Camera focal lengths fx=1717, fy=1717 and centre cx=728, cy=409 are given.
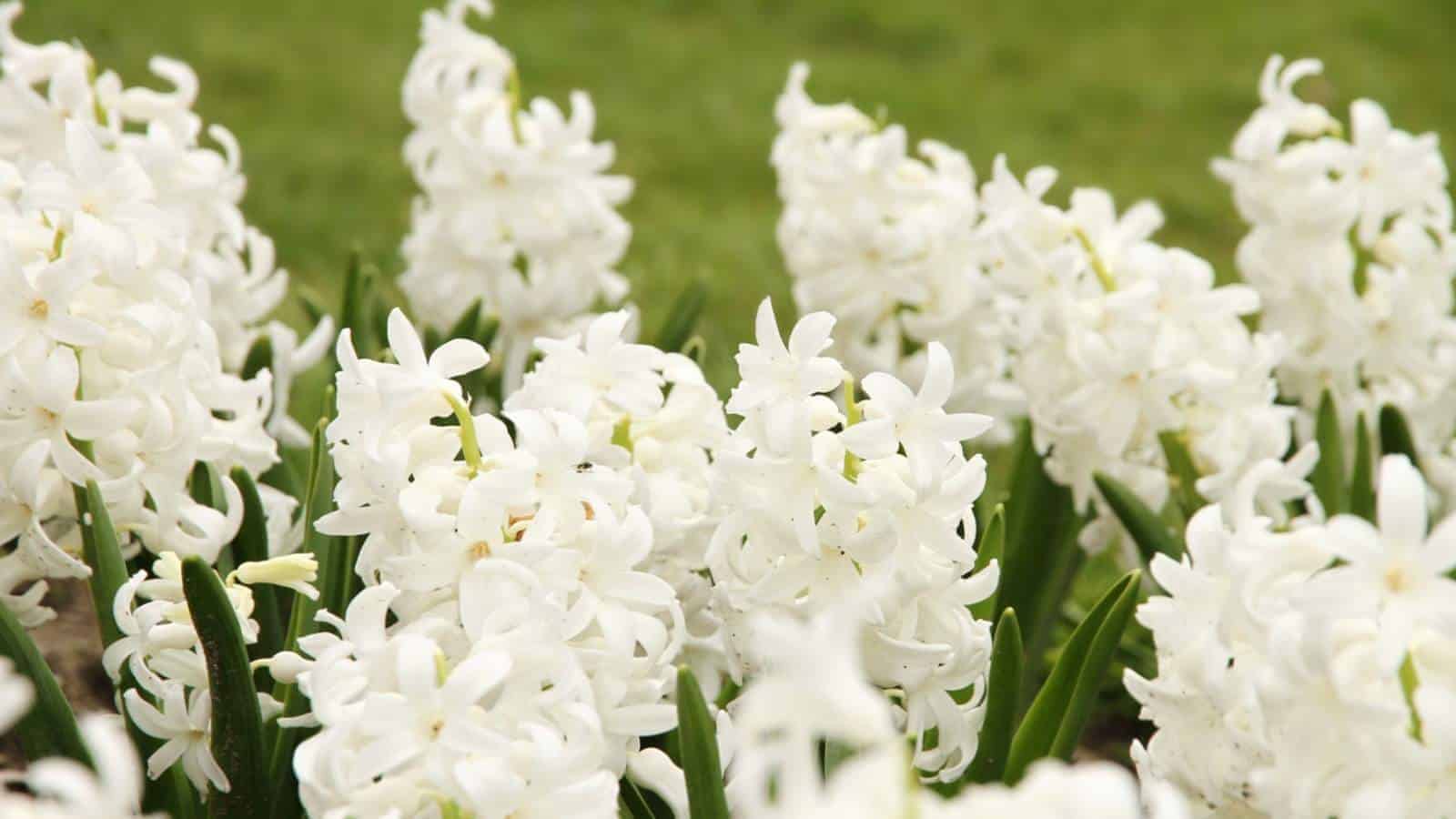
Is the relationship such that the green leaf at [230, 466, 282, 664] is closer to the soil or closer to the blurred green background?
the soil

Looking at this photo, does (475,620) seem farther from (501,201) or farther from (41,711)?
(501,201)

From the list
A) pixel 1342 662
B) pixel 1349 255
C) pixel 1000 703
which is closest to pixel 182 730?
pixel 1000 703

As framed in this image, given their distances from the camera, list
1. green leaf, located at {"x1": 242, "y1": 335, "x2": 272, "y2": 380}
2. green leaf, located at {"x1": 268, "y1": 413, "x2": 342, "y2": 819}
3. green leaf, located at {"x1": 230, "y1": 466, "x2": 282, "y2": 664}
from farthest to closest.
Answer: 1. green leaf, located at {"x1": 242, "y1": 335, "x2": 272, "y2": 380}
2. green leaf, located at {"x1": 230, "y1": 466, "x2": 282, "y2": 664}
3. green leaf, located at {"x1": 268, "y1": 413, "x2": 342, "y2": 819}

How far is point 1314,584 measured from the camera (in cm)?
148

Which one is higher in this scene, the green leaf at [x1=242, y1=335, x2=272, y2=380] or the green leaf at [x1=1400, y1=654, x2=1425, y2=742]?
the green leaf at [x1=1400, y1=654, x2=1425, y2=742]

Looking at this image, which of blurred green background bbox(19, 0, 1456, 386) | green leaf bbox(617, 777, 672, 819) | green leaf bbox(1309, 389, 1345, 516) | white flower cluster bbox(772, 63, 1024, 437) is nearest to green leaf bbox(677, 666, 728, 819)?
green leaf bbox(617, 777, 672, 819)

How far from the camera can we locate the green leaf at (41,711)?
74.9 inches

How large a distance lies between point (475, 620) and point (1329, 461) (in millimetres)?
1776

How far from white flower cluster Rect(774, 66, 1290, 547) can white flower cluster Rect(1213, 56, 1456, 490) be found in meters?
0.32

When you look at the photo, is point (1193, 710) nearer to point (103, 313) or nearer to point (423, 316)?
point (103, 313)

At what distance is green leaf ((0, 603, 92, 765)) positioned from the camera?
1902mm

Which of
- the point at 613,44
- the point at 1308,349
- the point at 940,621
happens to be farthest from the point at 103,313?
the point at 613,44

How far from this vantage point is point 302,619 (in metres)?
2.01

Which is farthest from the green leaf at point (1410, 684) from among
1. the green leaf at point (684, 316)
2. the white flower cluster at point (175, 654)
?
the green leaf at point (684, 316)
